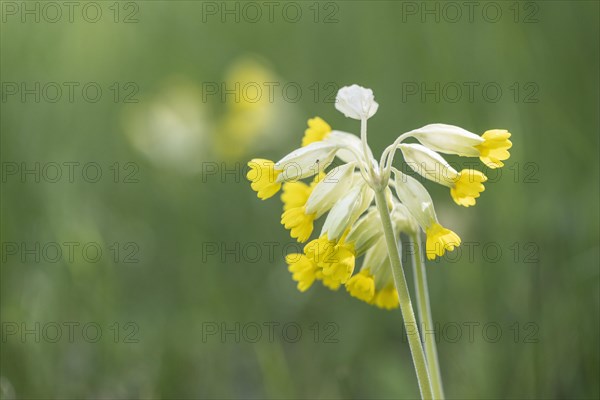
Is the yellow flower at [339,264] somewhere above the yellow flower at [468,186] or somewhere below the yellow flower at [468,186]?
below

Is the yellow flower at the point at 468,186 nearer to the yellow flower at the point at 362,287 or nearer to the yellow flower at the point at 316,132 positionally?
the yellow flower at the point at 362,287

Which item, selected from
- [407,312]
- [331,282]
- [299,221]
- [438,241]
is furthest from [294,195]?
[407,312]

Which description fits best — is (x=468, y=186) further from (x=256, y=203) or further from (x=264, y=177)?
(x=256, y=203)

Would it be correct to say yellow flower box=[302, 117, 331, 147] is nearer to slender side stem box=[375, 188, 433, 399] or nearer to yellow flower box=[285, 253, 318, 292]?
yellow flower box=[285, 253, 318, 292]

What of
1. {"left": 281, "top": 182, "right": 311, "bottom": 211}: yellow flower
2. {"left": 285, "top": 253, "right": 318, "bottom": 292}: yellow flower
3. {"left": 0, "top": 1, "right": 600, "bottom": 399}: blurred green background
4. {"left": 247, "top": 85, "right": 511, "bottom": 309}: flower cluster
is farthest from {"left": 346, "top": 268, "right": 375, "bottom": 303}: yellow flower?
{"left": 0, "top": 1, "right": 600, "bottom": 399}: blurred green background

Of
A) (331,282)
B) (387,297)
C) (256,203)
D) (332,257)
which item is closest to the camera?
(332,257)

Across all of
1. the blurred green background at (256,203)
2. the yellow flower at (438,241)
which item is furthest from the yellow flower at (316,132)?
the blurred green background at (256,203)

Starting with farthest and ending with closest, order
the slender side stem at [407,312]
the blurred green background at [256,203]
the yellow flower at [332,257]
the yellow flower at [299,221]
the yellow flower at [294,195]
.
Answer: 1. the blurred green background at [256,203]
2. the yellow flower at [294,195]
3. the yellow flower at [299,221]
4. the yellow flower at [332,257]
5. the slender side stem at [407,312]
